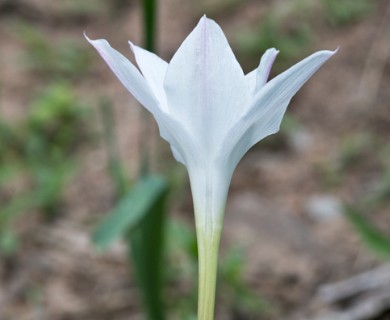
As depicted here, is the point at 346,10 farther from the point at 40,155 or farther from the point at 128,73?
the point at 128,73

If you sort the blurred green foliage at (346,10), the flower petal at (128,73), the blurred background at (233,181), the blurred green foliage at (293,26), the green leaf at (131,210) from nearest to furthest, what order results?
the flower petal at (128,73)
the green leaf at (131,210)
the blurred background at (233,181)
the blurred green foliage at (293,26)
the blurred green foliage at (346,10)

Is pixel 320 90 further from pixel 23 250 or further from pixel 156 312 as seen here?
pixel 156 312

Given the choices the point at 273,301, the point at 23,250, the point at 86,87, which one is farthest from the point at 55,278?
the point at 86,87

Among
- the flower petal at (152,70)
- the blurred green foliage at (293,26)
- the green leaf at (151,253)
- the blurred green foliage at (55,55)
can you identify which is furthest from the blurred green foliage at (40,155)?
the flower petal at (152,70)

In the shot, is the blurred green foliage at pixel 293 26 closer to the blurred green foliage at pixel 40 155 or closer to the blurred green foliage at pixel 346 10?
the blurred green foliage at pixel 346 10

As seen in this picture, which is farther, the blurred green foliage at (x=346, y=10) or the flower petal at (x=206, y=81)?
the blurred green foliage at (x=346, y=10)

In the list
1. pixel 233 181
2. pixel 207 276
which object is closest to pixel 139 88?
pixel 207 276

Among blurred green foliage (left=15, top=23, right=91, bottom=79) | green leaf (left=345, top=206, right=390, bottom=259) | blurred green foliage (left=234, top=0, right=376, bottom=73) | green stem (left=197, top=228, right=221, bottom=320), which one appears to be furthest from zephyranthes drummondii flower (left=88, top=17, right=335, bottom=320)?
blurred green foliage (left=15, top=23, right=91, bottom=79)

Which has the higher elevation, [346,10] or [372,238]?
[346,10]
